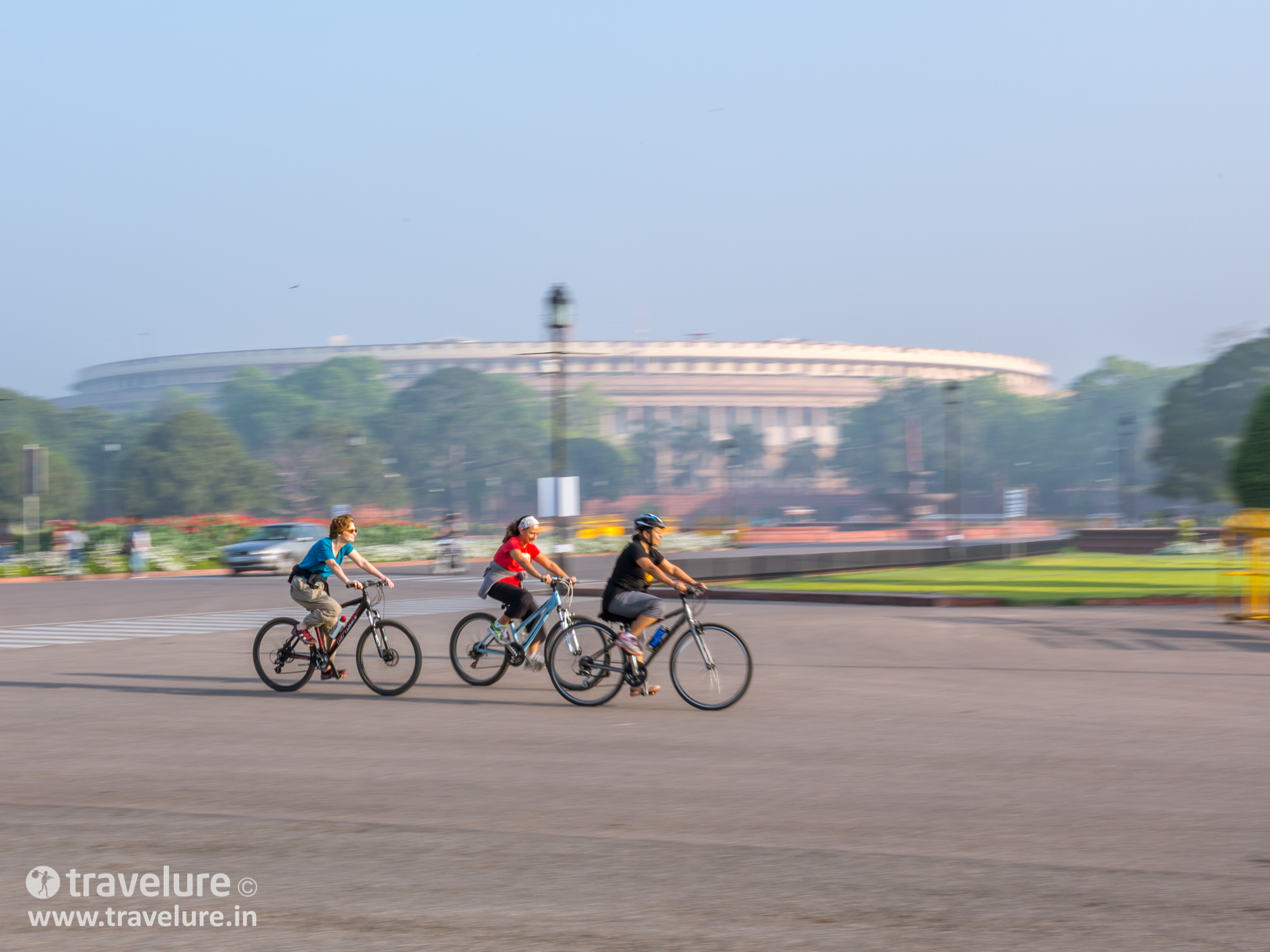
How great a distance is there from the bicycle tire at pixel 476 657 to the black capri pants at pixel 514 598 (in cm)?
29

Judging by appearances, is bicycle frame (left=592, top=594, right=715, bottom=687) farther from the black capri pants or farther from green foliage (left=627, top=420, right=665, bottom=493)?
green foliage (left=627, top=420, right=665, bottom=493)

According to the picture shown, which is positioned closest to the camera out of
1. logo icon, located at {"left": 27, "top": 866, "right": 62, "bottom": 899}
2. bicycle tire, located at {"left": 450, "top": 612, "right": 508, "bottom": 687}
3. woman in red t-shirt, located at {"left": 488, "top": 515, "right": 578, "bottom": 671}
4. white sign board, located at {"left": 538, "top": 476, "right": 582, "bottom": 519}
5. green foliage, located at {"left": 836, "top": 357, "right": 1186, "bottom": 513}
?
logo icon, located at {"left": 27, "top": 866, "right": 62, "bottom": 899}

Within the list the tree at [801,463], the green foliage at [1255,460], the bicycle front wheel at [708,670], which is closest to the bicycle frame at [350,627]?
the bicycle front wheel at [708,670]

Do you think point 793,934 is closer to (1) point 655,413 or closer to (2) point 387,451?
(2) point 387,451

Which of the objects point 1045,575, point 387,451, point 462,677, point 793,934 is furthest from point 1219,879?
point 387,451

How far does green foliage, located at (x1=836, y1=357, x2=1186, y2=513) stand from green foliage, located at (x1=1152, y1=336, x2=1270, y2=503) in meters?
49.6

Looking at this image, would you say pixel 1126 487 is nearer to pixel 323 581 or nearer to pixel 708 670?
pixel 708 670

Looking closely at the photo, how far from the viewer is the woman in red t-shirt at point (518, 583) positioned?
11.3 m

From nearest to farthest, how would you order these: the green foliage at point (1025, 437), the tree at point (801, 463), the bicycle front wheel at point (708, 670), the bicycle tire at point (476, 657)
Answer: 1. the bicycle front wheel at point (708, 670)
2. the bicycle tire at point (476, 657)
3. the green foliage at point (1025, 437)
4. the tree at point (801, 463)

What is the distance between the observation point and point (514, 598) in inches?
449

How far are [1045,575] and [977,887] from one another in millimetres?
26310

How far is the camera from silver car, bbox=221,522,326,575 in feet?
120

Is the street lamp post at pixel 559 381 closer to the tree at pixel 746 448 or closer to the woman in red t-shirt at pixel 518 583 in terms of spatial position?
the woman in red t-shirt at pixel 518 583

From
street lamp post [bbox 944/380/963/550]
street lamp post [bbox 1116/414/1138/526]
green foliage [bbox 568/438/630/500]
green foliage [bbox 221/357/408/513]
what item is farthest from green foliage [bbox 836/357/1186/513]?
green foliage [bbox 221/357/408/513]
